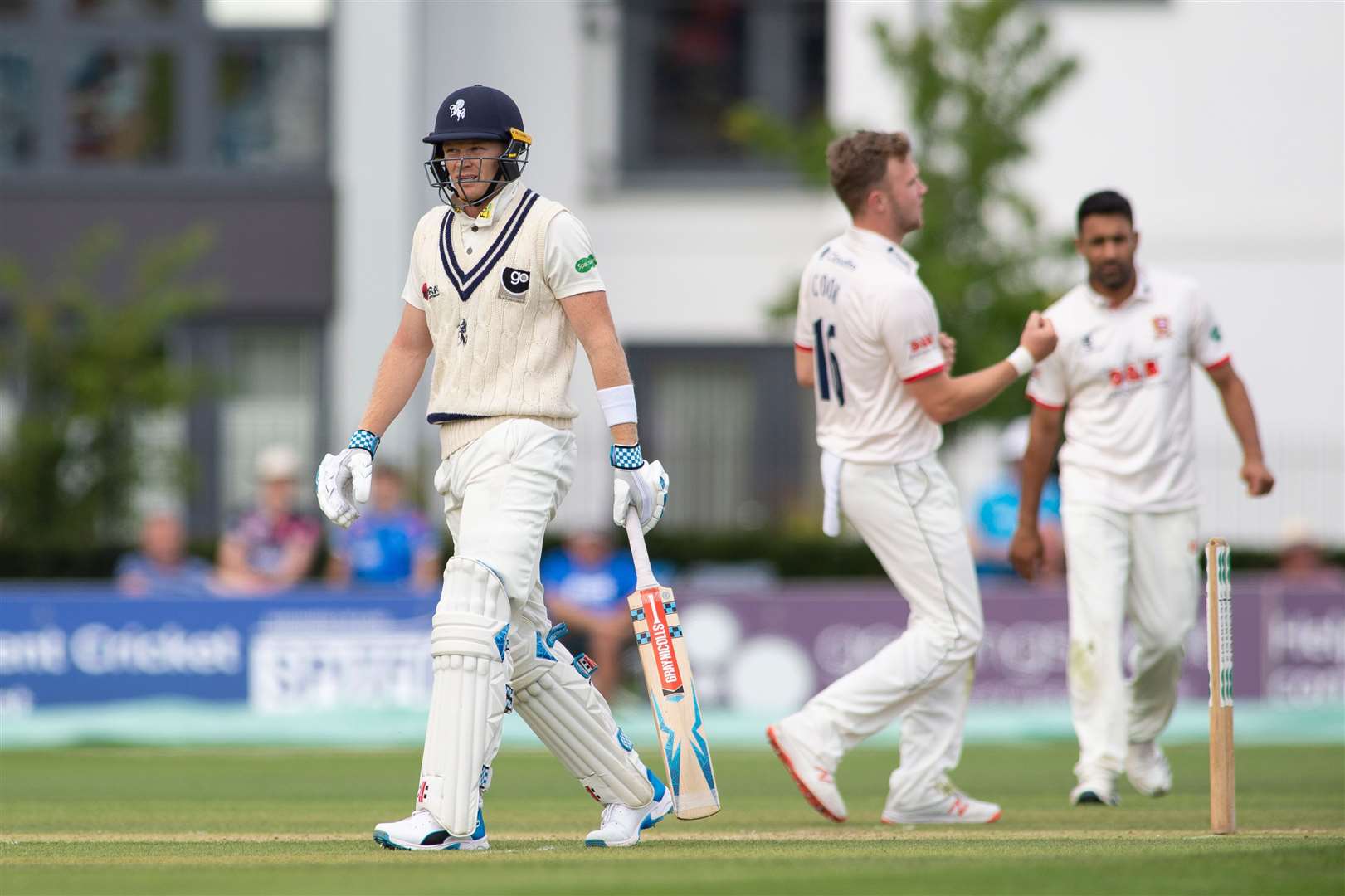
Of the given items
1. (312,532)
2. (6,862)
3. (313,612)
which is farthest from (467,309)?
(312,532)

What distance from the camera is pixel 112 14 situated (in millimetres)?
20188

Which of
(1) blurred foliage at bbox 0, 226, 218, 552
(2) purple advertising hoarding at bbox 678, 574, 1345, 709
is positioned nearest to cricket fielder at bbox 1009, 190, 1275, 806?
(2) purple advertising hoarding at bbox 678, 574, 1345, 709

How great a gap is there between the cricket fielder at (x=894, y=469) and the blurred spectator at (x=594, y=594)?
6.74m

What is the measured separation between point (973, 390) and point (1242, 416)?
159 cm

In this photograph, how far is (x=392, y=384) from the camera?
6309 mm

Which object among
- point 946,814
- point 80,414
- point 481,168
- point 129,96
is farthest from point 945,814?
point 129,96

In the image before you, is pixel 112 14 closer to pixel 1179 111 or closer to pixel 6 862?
pixel 1179 111

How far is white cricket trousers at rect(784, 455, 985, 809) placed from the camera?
7.00m

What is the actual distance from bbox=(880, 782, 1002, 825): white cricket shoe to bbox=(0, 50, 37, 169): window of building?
1549cm

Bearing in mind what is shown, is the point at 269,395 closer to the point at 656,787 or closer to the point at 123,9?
the point at 123,9

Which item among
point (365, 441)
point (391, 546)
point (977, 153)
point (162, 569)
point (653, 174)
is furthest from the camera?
point (653, 174)

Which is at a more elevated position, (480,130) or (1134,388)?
(480,130)

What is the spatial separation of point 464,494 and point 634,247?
50.7ft

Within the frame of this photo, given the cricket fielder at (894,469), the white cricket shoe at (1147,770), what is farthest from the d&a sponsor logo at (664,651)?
the white cricket shoe at (1147,770)
